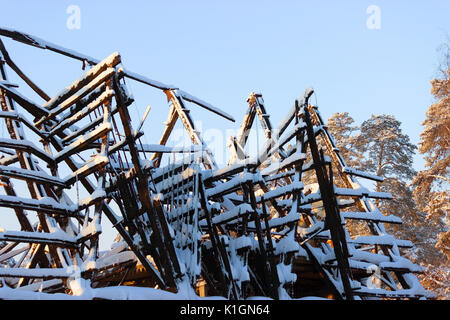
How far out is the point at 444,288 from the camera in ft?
67.1

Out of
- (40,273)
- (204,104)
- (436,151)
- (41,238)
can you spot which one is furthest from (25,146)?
(436,151)

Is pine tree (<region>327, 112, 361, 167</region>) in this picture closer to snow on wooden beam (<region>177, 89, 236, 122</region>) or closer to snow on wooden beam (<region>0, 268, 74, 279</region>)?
snow on wooden beam (<region>177, 89, 236, 122</region>)

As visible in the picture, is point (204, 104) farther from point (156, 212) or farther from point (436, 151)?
point (436, 151)

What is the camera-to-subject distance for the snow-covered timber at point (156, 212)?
6.85 meters

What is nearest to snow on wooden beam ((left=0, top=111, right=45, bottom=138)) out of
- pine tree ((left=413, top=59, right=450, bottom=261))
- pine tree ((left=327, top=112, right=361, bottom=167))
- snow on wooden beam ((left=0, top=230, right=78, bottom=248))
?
snow on wooden beam ((left=0, top=230, right=78, bottom=248))

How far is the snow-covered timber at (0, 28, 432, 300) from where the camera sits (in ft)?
→ 22.5

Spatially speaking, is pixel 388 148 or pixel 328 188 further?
pixel 388 148

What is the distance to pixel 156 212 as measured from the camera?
7148 millimetres

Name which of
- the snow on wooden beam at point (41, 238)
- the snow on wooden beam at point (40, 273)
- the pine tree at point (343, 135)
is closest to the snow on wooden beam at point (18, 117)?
the snow on wooden beam at point (41, 238)

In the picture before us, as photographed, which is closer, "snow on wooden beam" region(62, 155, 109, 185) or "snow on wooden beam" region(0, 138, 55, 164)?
"snow on wooden beam" region(62, 155, 109, 185)
